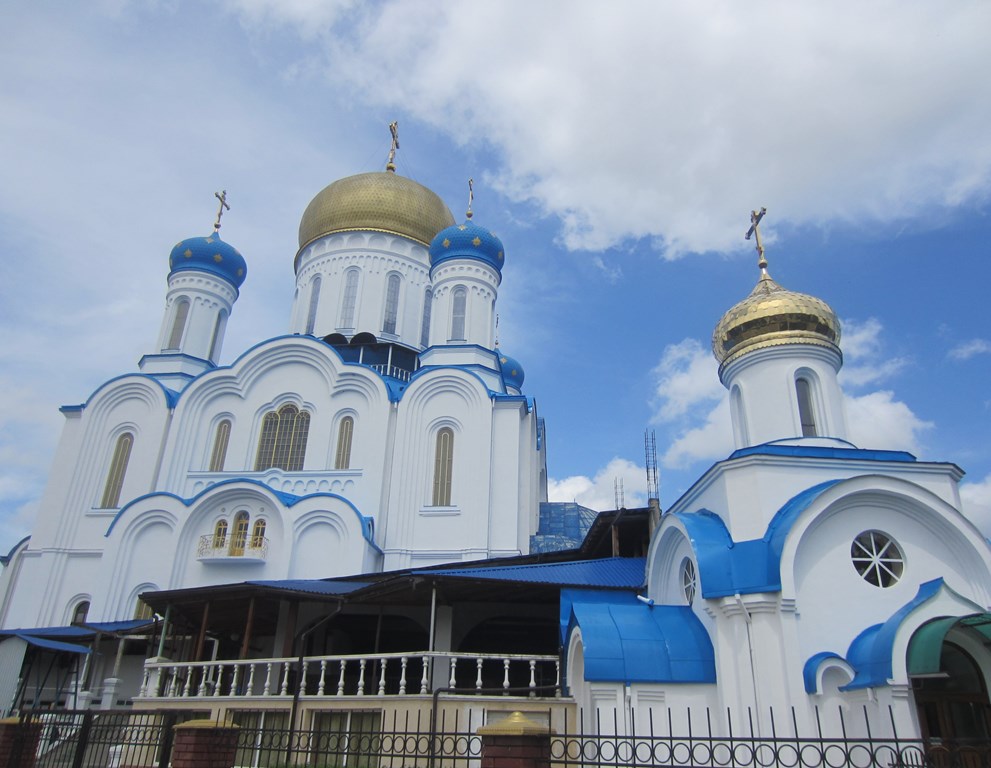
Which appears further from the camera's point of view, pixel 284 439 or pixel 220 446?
pixel 220 446

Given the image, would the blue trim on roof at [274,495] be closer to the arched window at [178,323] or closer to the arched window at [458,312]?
the arched window at [178,323]

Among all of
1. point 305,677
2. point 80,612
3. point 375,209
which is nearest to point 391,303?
point 375,209

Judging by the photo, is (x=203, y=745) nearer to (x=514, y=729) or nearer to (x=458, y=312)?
(x=514, y=729)

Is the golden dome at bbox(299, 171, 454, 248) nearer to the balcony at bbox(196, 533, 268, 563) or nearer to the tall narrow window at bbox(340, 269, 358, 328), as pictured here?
the tall narrow window at bbox(340, 269, 358, 328)

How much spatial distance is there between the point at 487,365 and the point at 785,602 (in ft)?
36.1

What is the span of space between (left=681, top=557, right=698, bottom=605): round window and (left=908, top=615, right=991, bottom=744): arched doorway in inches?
107

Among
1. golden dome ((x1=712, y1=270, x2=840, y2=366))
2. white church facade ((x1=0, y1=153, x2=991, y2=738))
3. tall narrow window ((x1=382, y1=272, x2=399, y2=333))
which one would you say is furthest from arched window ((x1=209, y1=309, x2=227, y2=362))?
golden dome ((x1=712, y1=270, x2=840, y2=366))

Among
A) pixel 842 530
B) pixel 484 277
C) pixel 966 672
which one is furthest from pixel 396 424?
pixel 966 672

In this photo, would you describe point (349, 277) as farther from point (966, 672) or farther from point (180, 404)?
point (966, 672)

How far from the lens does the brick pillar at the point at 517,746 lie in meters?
4.33

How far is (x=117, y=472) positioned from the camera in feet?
59.5

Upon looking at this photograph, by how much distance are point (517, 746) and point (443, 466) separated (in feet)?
41.9

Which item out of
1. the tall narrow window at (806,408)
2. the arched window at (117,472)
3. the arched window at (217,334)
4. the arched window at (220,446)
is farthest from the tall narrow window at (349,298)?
the tall narrow window at (806,408)

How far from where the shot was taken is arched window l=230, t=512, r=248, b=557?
15.6 metres
